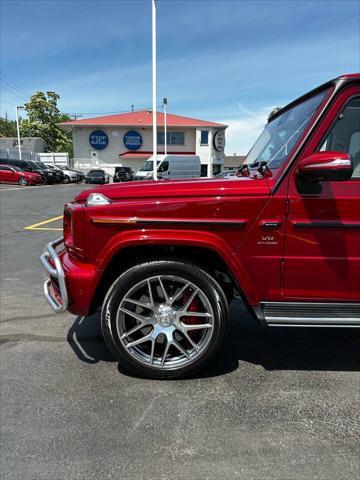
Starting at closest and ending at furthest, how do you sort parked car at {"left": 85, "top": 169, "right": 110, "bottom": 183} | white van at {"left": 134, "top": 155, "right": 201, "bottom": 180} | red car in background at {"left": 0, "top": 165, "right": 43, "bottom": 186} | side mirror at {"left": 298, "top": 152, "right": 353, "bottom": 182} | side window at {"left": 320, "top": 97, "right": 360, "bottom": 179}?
side mirror at {"left": 298, "top": 152, "right": 353, "bottom": 182}, side window at {"left": 320, "top": 97, "right": 360, "bottom": 179}, white van at {"left": 134, "top": 155, "right": 201, "bottom": 180}, red car in background at {"left": 0, "top": 165, "right": 43, "bottom": 186}, parked car at {"left": 85, "top": 169, "right": 110, "bottom": 183}

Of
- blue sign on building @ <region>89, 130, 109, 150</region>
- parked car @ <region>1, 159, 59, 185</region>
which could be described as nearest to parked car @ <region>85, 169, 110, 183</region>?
parked car @ <region>1, 159, 59, 185</region>

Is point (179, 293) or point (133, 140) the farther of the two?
point (133, 140)

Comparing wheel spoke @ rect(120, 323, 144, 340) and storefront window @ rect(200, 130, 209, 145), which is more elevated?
storefront window @ rect(200, 130, 209, 145)

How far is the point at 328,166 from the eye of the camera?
2.29 meters

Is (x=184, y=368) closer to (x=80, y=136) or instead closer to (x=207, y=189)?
(x=207, y=189)

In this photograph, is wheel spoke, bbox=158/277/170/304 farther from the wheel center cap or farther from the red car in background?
the red car in background

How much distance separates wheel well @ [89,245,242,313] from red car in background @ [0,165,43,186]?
28.5 m

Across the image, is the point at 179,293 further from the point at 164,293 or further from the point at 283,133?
the point at 283,133

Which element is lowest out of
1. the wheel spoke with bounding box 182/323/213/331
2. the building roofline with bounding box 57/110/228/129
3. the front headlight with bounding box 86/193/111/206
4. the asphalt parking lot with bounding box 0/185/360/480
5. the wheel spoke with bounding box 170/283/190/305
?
the asphalt parking lot with bounding box 0/185/360/480

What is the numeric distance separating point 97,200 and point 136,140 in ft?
128

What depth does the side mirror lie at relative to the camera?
7.42ft

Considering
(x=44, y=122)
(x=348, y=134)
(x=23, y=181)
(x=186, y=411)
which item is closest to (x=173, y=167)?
(x=23, y=181)

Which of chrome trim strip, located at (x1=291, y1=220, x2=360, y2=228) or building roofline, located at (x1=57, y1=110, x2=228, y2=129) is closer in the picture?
chrome trim strip, located at (x1=291, y1=220, x2=360, y2=228)

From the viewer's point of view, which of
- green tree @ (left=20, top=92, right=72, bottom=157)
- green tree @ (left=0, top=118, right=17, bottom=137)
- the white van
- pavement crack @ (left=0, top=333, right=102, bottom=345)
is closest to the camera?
pavement crack @ (left=0, top=333, right=102, bottom=345)
